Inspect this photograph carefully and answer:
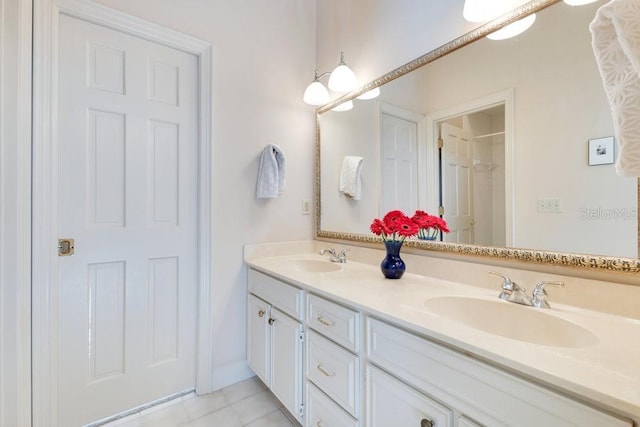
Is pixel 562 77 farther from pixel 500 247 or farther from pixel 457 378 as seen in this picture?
pixel 457 378

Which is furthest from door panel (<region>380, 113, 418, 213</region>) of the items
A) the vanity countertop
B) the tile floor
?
the tile floor

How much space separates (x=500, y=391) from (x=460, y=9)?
4.81ft

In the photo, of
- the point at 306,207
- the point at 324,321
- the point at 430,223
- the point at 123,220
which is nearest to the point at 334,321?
the point at 324,321

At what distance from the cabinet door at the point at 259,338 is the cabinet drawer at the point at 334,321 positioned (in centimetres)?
41

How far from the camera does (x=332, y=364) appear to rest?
111 centimetres

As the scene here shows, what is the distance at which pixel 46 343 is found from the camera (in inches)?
50.9

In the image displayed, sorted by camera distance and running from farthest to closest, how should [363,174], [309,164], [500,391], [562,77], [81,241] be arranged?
[309,164]
[363,174]
[81,241]
[562,77]
[500,391]

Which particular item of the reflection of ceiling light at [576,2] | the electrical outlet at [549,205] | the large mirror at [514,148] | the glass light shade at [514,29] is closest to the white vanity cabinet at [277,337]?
the large mirror at [514,148]

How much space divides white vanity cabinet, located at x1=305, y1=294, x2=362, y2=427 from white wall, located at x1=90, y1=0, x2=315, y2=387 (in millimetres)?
→ 727

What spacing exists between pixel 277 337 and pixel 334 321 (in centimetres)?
50

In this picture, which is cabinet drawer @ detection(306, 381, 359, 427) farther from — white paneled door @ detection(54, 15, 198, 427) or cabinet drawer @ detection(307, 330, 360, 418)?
white paneled door @ detection(54, 15, 198, 427)

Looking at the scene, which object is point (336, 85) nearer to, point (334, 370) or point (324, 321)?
point (324, 321)

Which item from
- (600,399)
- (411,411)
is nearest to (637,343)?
(600,399)

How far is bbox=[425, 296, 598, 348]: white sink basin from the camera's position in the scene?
808mm
